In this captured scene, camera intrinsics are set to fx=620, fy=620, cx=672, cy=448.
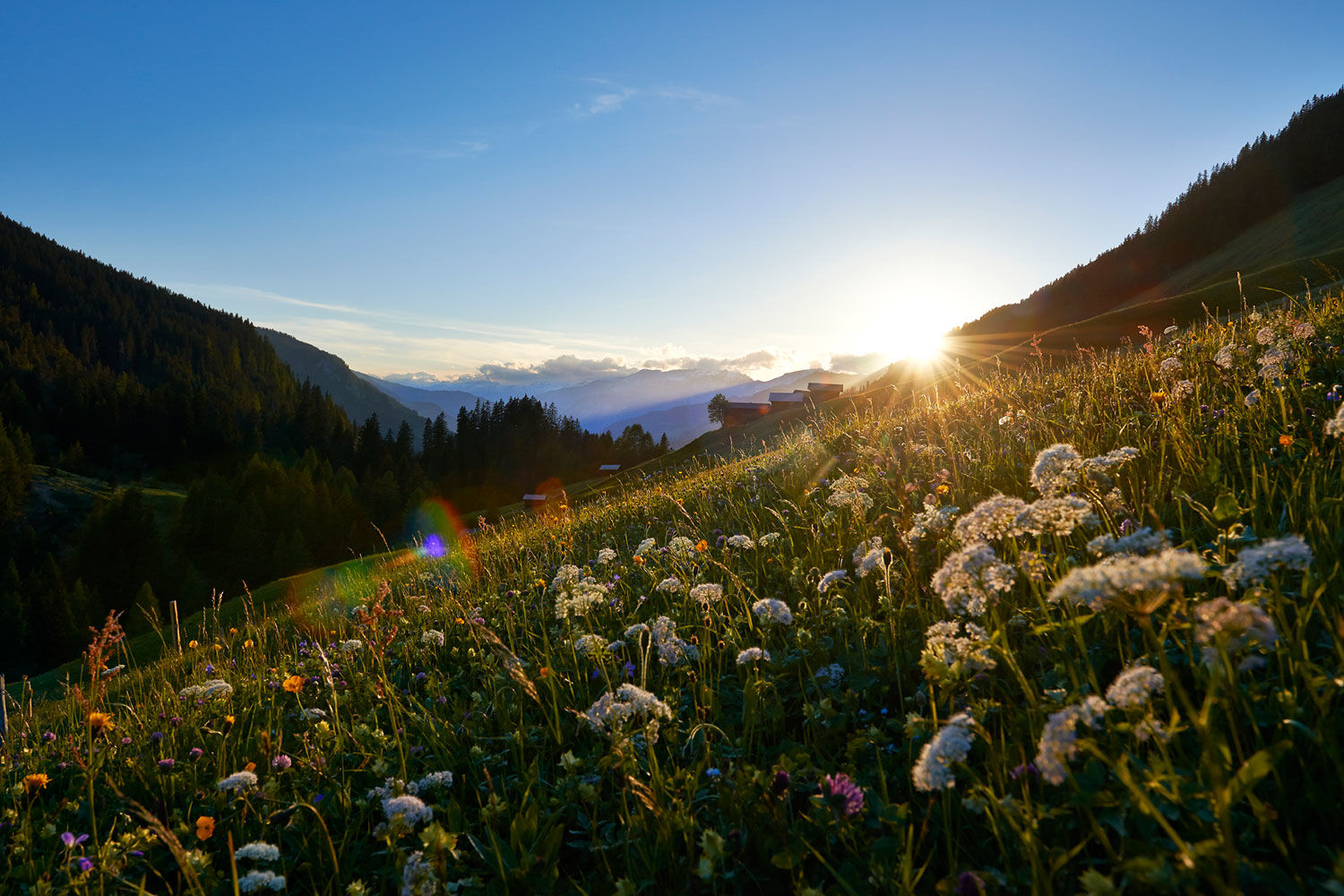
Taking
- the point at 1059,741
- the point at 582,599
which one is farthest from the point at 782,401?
the point at 1059,741

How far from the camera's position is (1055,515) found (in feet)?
7.86

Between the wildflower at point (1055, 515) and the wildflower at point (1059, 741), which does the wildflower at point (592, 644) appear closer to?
the wildflower at point (1055, 515)

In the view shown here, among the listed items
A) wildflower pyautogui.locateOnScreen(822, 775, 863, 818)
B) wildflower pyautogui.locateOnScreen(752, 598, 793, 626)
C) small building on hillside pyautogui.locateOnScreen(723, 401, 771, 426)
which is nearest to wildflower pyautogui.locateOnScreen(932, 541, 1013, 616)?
wildflower pyautogui.locateOnScreen(822, 775, 863, 818)

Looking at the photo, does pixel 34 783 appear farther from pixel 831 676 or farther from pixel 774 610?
pixel 831 676

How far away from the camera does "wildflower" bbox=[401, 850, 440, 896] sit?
7.24 ft

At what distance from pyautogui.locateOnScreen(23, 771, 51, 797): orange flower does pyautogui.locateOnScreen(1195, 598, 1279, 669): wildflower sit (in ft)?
19.0

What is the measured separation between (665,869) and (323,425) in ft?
556

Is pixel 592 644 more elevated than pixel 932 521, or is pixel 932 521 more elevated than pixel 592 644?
pixel 932 521

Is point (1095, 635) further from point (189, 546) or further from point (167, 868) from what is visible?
point (189, 546)

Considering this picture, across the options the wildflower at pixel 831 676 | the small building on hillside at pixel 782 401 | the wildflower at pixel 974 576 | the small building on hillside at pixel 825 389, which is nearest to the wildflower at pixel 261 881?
the wildflower at pixel 831 676

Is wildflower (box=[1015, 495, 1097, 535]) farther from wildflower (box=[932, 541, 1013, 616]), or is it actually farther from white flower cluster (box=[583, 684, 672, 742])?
white flower cluster (box=[583, 684, 672, 742])

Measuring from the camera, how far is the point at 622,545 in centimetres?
843

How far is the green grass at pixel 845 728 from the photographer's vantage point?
2.03 metres

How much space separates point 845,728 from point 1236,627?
2.09m
